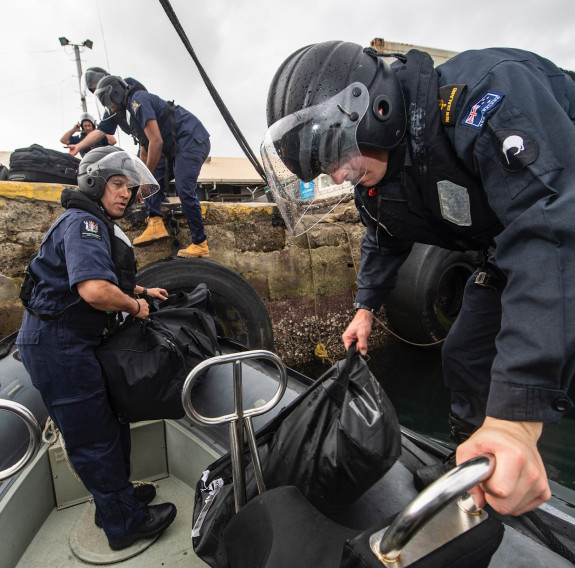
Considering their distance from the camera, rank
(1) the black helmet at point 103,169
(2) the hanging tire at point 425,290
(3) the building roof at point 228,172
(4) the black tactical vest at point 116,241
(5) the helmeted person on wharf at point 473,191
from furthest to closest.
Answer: (3) the building roof at point 228,172
(2) the hanging tire at point 425,290
(1) the black helmet at point 103,169
(4) the black tactical vest at point 116,241
(5) the helmeted person on wharf at point 473,191

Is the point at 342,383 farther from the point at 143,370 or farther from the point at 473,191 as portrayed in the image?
the point at 143,370

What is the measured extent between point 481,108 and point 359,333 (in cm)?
83

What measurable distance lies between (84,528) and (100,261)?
1261mm

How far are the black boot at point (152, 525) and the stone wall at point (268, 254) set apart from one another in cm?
212

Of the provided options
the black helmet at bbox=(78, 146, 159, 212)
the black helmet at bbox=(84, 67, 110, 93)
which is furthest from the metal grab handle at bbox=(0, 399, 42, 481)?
the black helmet at bbox=(84, 67, 110, 93)

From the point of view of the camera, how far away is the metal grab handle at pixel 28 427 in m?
0.85

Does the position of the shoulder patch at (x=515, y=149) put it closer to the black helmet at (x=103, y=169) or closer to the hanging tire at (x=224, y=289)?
the black helmet at (x=103, y=169)

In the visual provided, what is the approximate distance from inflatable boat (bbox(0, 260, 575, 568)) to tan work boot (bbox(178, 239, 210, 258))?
30 centimetres

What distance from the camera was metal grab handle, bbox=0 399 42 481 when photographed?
2.80 feet

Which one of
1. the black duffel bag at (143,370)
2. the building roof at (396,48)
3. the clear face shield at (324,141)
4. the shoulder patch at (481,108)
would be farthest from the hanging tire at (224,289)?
the building roof at (396,48)

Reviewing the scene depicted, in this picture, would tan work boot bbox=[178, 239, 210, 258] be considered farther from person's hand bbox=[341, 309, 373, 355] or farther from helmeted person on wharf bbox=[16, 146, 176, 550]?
person's hand bbox=[341, 309, 373, 355]

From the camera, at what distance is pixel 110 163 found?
1792mm

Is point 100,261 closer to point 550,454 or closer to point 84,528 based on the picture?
point 84,528

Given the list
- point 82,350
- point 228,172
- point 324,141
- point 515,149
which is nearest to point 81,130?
point 82,350
